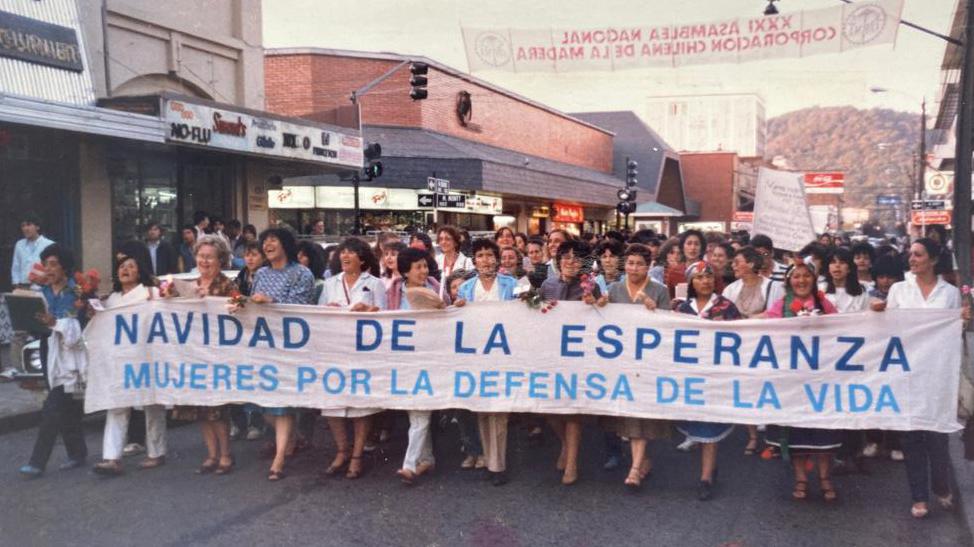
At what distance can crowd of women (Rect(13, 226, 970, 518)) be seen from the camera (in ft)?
18.7

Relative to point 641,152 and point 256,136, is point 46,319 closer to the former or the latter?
point 256,136

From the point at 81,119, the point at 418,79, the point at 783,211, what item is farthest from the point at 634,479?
the point at 418,79

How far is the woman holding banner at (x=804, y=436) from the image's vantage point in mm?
5551

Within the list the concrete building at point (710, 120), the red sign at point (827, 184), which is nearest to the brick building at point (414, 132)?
the red sign at point (827, 184)

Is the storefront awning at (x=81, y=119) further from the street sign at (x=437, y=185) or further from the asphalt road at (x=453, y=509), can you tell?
the street sign at (x=437, y=185)

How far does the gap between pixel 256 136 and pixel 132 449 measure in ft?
28.5

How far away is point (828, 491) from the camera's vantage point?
5.56 meters

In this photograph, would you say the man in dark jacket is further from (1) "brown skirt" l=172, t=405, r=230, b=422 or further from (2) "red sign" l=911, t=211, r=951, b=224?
(2) "red sign" l=911, t=211, r=951, b=224

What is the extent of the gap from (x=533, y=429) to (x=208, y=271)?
2969mm

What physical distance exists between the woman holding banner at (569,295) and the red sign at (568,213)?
3330cm

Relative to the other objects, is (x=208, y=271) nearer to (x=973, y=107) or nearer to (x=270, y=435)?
(x=270, y=435)

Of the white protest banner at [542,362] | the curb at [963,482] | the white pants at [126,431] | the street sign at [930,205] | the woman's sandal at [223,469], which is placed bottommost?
the woman's sandal at [223,469]

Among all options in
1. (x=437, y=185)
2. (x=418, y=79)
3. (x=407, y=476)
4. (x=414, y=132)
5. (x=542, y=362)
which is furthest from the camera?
(x=414, y=132)

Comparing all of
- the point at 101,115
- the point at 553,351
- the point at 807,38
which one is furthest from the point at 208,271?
the point at 807,38
